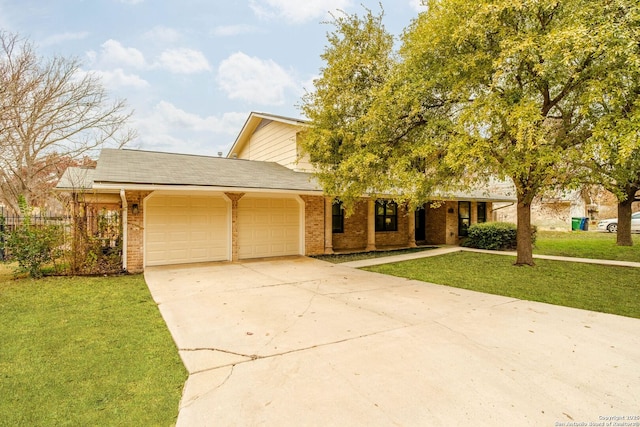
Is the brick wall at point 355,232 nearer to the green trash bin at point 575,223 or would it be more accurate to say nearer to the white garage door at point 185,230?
the white garage door at point 185,230

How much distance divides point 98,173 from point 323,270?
6.16 meters

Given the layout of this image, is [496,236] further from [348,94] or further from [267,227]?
[348,94]

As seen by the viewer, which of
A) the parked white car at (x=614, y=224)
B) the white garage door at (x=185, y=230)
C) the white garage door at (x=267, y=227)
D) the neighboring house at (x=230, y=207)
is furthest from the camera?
the parked white car at (x=614, y=224)

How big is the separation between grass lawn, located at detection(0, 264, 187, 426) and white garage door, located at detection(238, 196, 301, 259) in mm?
5169

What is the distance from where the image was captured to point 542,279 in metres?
8.55

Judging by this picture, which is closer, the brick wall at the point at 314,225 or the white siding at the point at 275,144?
the brick wall at the point at 314,225

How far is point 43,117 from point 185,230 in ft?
38.7

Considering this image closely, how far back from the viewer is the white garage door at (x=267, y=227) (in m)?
11.5

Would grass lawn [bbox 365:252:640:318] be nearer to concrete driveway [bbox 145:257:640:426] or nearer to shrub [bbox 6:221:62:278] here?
concrete driveway [bbox 145:257:640:426]

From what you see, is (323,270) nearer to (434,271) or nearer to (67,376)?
(434,271)

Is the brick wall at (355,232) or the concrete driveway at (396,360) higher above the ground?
the brick wall at (355,232)

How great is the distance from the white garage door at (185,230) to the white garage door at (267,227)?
621mm

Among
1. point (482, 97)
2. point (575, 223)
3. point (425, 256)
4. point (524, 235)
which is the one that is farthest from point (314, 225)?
point (575, 223)

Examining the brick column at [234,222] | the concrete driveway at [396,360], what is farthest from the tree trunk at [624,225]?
the brick column at [234,222]
